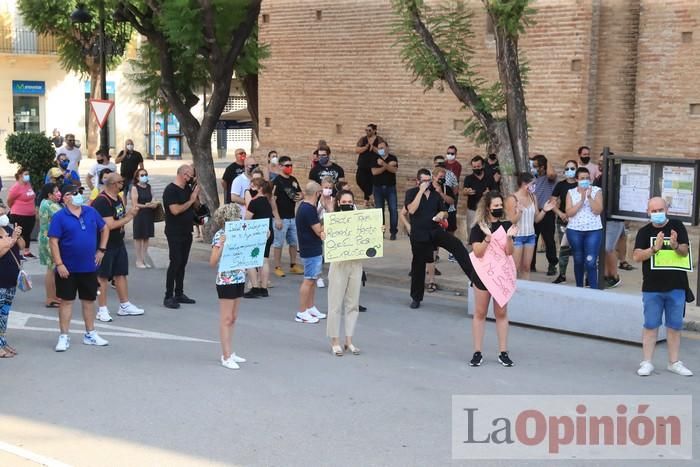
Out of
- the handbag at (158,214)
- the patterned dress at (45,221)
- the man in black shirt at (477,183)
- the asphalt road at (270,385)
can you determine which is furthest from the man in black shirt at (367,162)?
the patterned dress at (45,221)

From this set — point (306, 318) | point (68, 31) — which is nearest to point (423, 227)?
point (306, 318)

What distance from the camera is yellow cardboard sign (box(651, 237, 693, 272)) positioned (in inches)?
386

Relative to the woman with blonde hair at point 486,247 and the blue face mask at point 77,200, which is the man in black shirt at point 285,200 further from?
the woman with blonde hair at point 486,247

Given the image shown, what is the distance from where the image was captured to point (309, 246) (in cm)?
1255

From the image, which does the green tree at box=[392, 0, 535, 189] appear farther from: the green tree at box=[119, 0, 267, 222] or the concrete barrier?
the green tree at box=[119, 0, 267, 222]

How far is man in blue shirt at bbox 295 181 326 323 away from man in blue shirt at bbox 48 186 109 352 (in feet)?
8.35

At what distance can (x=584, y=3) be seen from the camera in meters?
18.7

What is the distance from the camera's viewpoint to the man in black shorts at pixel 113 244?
477 inches

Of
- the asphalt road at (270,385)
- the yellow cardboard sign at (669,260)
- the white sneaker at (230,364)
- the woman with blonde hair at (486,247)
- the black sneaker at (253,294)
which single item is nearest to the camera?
the asphalt road at (270,385)

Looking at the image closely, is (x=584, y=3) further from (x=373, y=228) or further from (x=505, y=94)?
(x=373, y=228)

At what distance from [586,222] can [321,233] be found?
3961 millimetres

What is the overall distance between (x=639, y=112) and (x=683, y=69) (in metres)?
1.07

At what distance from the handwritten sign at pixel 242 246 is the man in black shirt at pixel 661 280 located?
3.66 meters

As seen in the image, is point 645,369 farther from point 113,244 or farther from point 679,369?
point 113,244
